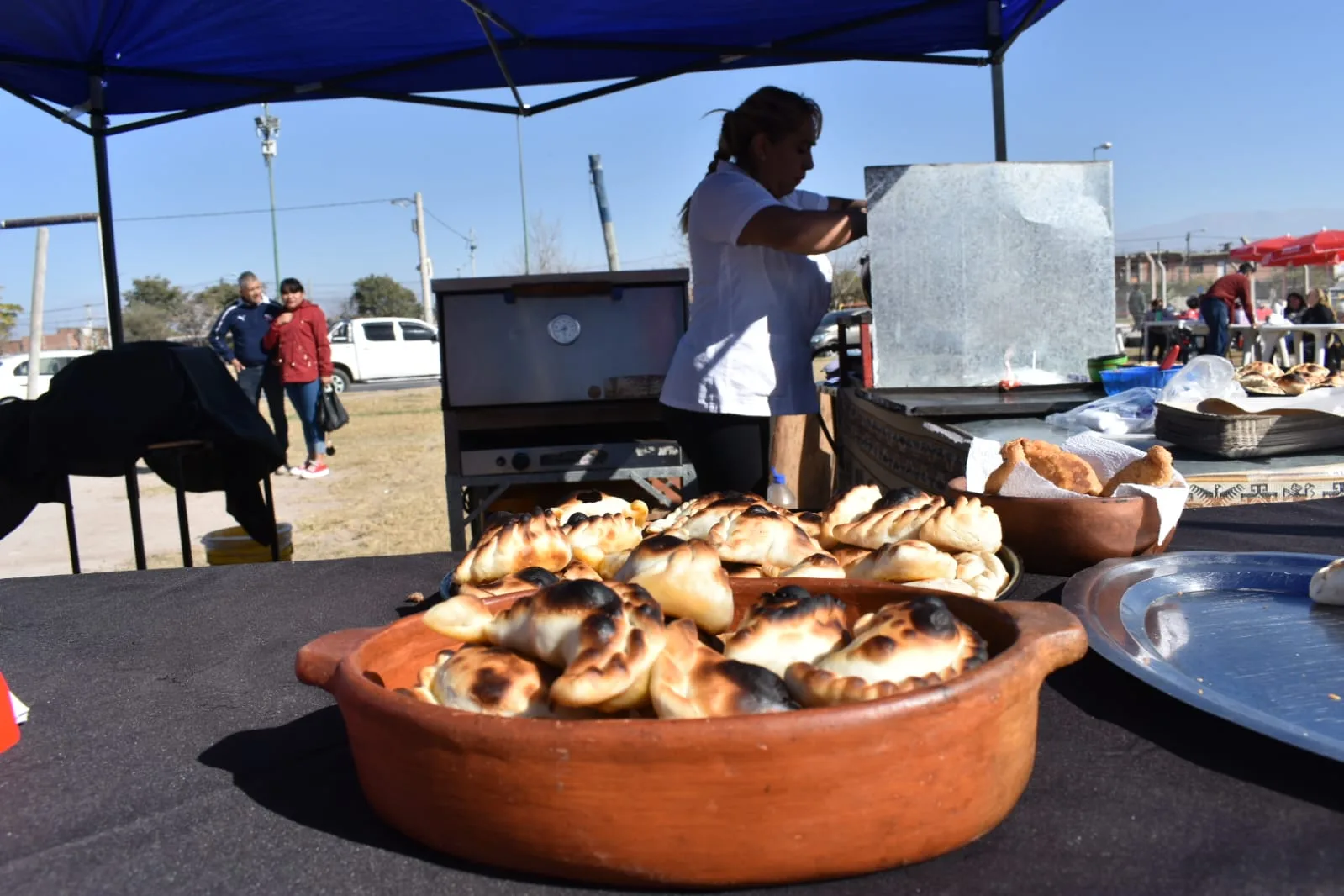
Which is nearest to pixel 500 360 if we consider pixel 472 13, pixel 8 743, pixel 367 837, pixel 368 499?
pixel 472 13

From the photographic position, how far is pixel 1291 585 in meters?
1.14

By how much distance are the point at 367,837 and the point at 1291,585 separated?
1012 mm

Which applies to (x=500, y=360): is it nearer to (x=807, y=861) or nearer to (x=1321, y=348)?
(x=807, y=861)

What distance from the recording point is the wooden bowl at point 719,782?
21.4 inches

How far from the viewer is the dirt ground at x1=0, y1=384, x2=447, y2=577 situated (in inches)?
254

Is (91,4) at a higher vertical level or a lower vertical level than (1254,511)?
higher

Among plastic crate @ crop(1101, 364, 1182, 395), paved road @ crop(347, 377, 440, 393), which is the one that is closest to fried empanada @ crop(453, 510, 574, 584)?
plastic crate @ crop(1101, 364, 1182, 395)

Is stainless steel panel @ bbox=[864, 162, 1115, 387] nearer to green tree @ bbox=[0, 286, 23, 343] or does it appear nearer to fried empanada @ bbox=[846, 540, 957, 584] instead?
fried empanada @ bbox=[846, 540, 957, 584]

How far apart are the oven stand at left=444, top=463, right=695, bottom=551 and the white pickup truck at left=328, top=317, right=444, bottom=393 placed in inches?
763

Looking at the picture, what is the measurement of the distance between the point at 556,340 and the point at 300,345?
20.8 ft

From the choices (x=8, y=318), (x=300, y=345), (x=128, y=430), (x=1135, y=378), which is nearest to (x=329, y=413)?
(x=300, y=345)

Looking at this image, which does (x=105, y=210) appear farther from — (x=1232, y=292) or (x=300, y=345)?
(x=1232, y=292)

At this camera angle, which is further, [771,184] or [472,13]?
[472,13]

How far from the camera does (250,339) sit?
9.69 meters
